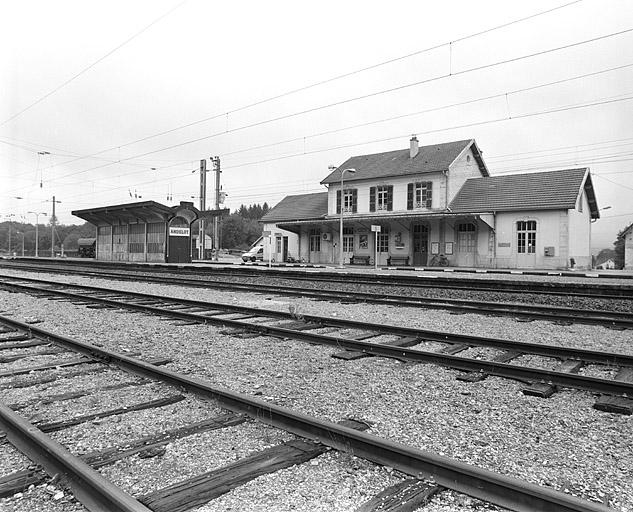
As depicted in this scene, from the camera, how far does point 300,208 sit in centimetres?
4934

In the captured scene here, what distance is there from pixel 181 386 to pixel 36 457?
168cm

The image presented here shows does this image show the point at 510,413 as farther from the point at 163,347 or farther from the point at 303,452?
the point at 163,347

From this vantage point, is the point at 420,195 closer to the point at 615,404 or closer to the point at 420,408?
the point at 615,404

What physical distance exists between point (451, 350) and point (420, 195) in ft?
110

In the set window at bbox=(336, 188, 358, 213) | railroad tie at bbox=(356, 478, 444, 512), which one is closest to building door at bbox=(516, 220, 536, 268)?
window at bbox=(336, 188, 358, 213)

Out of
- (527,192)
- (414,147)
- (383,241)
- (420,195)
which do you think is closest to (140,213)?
(383,241)

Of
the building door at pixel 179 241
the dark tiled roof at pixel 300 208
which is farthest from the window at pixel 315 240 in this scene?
the building door at pixel 179 241

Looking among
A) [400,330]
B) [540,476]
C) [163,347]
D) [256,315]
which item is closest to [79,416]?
[163,347]

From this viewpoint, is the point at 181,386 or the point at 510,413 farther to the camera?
the point at 181,386

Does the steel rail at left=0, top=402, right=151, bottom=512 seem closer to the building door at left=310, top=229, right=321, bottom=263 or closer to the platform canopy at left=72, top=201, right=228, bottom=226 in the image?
the platform canopy at left=72, top=201, right=228, bottom=226

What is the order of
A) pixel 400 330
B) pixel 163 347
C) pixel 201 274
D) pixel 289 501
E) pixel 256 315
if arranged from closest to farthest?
pixel 289 501
pixel 163 347
pixel 400 330
pixel 256 315
pixel 201 274

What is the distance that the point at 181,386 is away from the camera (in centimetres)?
490

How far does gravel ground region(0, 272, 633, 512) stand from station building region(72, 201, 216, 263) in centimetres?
2836

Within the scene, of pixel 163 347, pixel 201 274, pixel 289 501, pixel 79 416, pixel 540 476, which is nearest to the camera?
pixel 289 501
